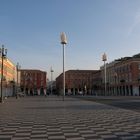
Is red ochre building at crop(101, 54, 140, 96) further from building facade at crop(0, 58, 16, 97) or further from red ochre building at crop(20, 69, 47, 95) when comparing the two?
red ochre building at crop(20, 69, 47, 95)

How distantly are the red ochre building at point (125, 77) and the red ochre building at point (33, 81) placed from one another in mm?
44572

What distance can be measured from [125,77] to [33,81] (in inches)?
2729

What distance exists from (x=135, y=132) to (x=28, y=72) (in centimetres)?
16910

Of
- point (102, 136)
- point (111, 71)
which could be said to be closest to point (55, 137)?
point (102, 136)

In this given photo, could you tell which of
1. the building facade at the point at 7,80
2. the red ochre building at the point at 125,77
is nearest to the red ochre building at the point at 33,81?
the red ochre building at the point at 125,77

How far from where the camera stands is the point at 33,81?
18200 centimetres

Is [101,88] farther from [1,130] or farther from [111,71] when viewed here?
[1,130]

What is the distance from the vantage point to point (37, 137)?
13.3m

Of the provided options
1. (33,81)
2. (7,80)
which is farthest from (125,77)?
(33,81)

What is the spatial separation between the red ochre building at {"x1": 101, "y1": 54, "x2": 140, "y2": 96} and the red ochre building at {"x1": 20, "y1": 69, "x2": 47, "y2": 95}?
44.6 metres

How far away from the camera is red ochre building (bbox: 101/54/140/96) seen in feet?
379

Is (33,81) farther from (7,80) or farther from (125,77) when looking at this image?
(7,80)

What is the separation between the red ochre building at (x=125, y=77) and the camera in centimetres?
11550

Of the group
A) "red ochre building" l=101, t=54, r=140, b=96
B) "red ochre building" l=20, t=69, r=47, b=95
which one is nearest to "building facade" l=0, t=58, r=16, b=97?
"red ochre building" l=101, t=54, r=140, b=96
